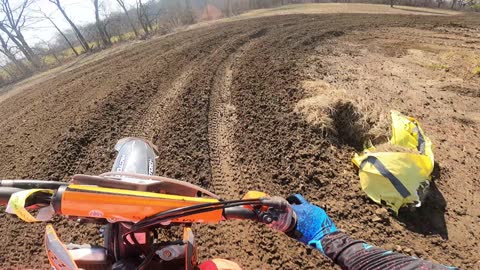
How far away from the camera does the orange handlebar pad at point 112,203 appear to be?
115cm

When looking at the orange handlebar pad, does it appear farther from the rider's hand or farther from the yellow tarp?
the yellow tarp

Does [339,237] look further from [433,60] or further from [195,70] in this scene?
[433,60]

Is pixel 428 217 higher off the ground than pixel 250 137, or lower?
lower

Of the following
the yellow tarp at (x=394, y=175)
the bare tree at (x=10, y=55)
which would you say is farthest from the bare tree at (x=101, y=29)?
the yellow tarp at (x=394, y=175)

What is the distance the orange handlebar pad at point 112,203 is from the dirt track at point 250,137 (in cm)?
212

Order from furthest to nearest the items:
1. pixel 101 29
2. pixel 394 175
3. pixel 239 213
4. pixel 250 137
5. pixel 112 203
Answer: pixel 101 29
pixel 250 137
pixel 394 175
pixel 239 213
pixel 112 203

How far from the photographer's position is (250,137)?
504 cm

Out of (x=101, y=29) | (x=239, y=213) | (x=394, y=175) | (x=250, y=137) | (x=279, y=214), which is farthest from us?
(x=101, y=29)

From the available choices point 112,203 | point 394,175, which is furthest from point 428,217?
point 112,203

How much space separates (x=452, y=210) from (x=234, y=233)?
257 centimetres

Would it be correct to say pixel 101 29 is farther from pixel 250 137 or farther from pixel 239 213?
pixel 239 213

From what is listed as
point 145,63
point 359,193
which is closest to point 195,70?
point 145,63

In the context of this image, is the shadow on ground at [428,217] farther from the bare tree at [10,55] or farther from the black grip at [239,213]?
the bare tree at [10,55]

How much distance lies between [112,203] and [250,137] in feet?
12.9
